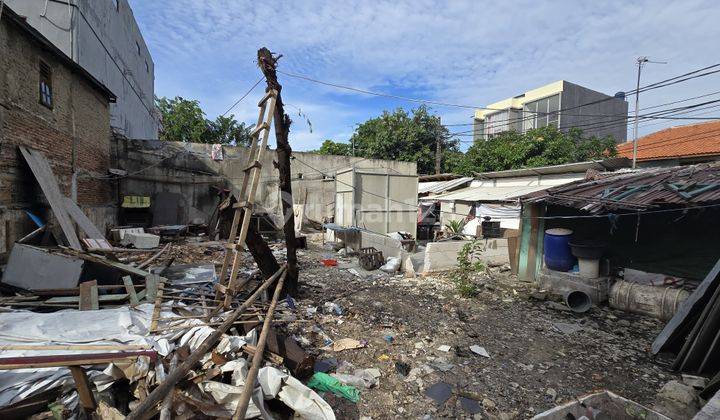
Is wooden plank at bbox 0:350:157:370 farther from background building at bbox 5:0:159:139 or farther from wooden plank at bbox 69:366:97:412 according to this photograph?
background building at bbox 5:0:159:139

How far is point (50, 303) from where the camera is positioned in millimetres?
3939

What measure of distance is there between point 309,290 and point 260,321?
2.61m

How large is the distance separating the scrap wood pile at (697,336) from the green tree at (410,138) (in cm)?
1708

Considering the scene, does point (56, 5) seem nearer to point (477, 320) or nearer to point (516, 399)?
point (477, 320)

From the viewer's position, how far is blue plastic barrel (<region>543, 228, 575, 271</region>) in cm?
639

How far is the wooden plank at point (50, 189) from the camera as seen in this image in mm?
6117

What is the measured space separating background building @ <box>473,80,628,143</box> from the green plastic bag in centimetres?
1892

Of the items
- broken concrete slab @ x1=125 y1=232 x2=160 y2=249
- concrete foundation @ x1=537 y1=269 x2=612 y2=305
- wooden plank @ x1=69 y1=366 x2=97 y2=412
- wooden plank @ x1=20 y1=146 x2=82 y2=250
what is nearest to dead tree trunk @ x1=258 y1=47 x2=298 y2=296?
wooden plank @ x1=69 y1=366 x2=97 y2=412

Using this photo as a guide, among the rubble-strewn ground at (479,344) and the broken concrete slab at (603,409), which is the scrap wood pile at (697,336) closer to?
the rubble-strewn ground at (479,344)

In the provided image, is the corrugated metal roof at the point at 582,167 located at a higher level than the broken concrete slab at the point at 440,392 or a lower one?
higher

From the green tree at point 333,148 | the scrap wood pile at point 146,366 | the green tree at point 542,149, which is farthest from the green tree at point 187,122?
the scrap wood pile at point 146,366

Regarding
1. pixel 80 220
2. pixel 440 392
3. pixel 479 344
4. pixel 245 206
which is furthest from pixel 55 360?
pixel 80 220

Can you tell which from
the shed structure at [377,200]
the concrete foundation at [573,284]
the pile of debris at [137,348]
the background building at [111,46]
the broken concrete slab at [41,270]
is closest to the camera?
the pile of debris at [137,348]

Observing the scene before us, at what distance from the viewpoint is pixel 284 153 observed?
496cm
